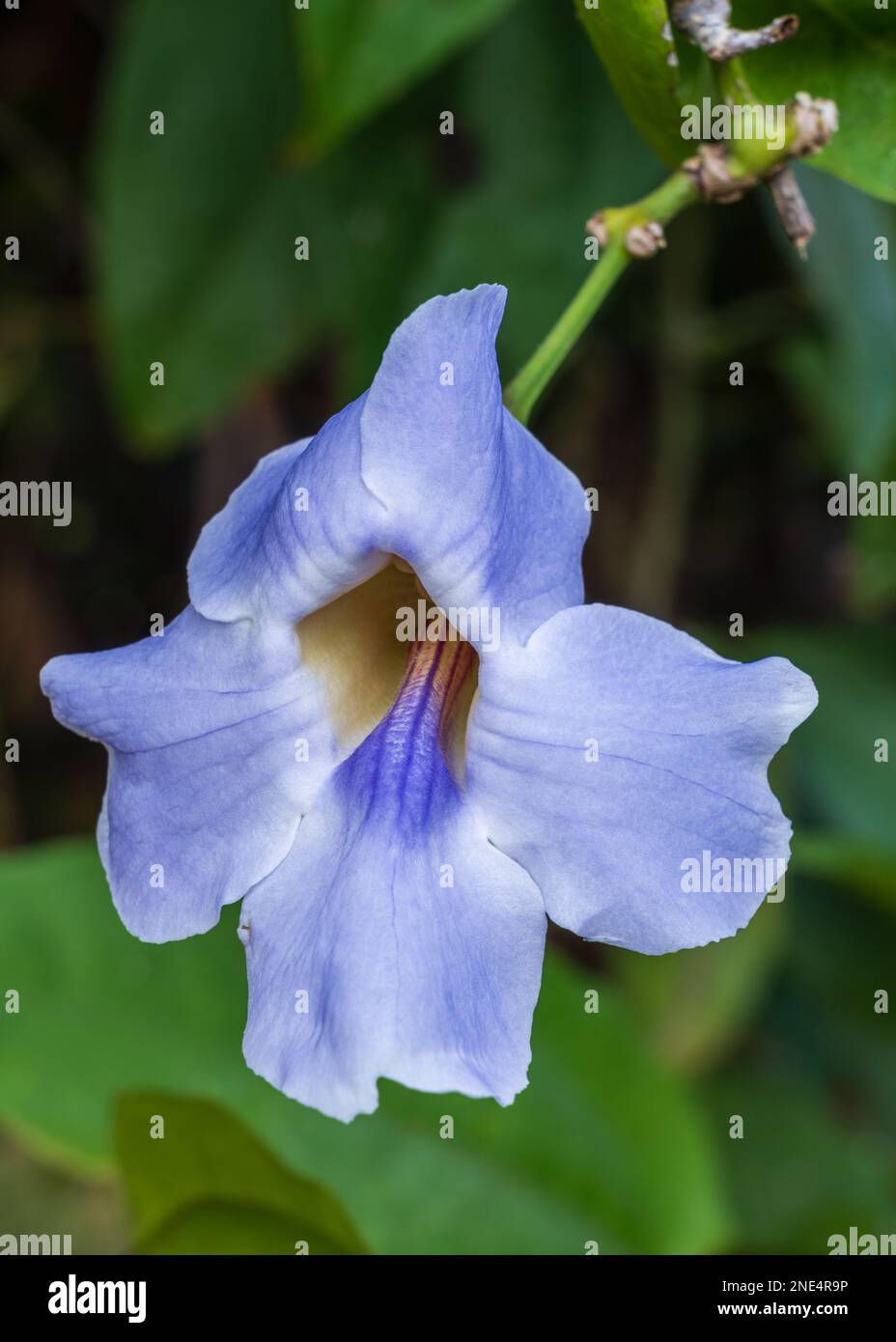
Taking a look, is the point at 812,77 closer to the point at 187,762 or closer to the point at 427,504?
the point at 427,504

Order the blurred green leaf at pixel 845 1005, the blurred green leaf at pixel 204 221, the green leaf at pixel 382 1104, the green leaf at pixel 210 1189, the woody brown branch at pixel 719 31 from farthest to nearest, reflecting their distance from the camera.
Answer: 1. the blurred green leaf at pixel 845 1005
2. the blurred green leaf at pixel 204 221
3. the green leaf at pixel 382 1104
4. the green leaf at pixel 210 1189
5. the woody brown branch at pixel 719 31

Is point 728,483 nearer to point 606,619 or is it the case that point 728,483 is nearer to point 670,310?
point 670,310

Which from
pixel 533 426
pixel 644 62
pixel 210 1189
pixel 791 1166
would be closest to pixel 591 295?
pixel 644 62

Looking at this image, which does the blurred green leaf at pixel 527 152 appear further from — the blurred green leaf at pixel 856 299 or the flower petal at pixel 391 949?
the flower petal at pixel 391 949

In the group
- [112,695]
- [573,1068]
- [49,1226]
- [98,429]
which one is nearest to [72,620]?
[98,429]

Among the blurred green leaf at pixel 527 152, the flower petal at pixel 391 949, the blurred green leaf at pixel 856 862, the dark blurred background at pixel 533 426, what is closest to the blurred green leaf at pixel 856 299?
the dark blurred background at pixel 533 426

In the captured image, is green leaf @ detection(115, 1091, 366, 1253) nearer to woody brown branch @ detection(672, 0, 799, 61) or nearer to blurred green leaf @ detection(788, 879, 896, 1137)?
woody brown branch @ detection(672, 0, 799, 61)
